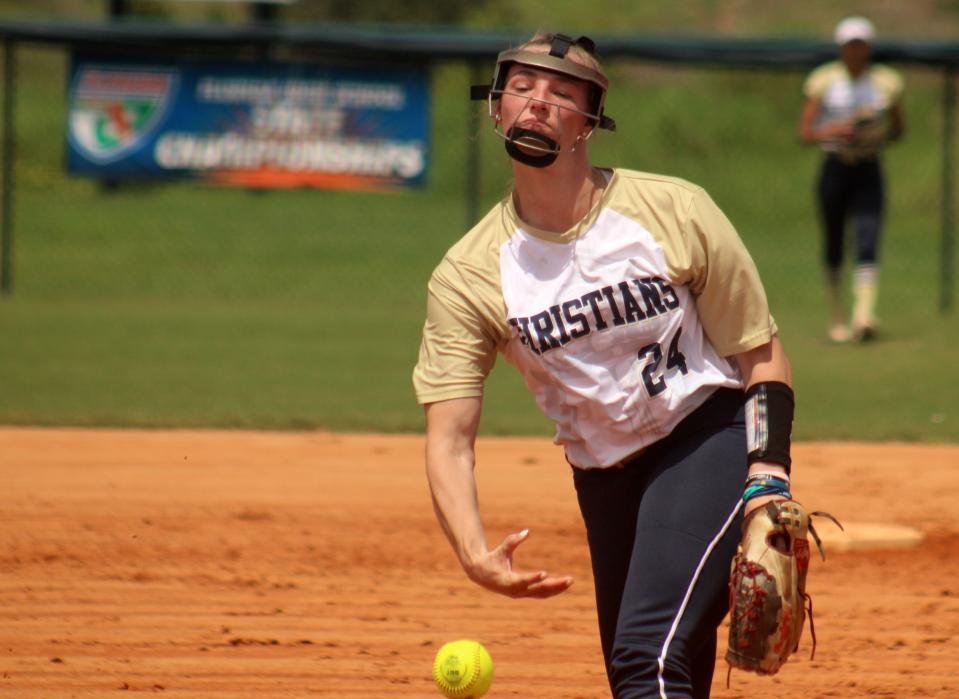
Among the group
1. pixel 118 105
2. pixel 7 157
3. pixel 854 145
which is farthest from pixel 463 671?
pixel 7 157

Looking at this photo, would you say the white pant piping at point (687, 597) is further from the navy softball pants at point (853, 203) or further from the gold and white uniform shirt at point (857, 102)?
the gold and white uniform shirt at point (857, 102)

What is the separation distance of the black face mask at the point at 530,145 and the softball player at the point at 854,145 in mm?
8338

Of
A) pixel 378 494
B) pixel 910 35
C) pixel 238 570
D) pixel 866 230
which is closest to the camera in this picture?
pixel 238 570

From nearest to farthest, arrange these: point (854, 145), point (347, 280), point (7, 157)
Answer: point (854, 145) < point (7, 157) < point (347, 280)

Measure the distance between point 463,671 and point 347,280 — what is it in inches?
453

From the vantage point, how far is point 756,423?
339cm

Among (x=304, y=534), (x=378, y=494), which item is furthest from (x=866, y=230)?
(x=304, y=534)

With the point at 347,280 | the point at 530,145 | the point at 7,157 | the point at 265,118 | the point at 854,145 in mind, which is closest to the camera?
the point at 530,145

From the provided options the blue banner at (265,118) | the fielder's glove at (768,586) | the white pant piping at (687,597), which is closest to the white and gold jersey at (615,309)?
the white pant piping at (687,597)

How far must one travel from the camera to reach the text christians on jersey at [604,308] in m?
3.42

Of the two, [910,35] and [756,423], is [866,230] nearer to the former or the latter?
[756,423]

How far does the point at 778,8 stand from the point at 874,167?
23.7 meters

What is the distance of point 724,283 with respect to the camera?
3.40 m

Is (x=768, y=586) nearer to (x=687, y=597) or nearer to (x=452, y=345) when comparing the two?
(x=687, y=597)
